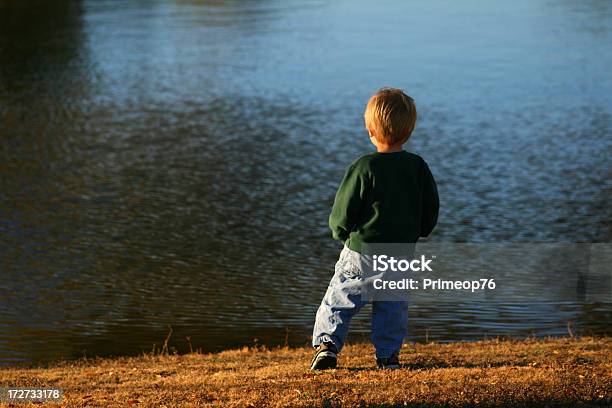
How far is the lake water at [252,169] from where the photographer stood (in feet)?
33.9

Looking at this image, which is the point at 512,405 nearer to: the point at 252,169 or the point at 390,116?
the point at 390,116

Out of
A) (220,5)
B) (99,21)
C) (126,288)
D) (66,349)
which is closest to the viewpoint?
(66,349)

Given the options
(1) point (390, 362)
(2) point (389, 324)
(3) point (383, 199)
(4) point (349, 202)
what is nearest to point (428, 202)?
(3) point (383, 199)

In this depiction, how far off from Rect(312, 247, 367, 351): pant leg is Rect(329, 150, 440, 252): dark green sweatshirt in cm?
14

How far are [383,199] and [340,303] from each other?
654mm

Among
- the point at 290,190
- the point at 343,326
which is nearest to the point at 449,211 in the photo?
the point at 290,190

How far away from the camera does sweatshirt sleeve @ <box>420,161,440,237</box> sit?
5.86m

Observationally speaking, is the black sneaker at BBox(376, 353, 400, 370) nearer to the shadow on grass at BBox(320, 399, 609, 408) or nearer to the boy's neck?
the shadow on grass at BBox(320, 399, 609, 408)

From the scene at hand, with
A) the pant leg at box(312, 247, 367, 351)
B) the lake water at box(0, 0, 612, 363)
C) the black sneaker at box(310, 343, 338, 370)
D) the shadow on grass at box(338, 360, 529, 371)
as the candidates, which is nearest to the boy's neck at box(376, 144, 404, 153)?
the pant leg at box(312, 247, 367, 351)

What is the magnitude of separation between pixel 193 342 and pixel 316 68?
19167mm

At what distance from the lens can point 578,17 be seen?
39.6m

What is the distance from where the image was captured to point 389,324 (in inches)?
237

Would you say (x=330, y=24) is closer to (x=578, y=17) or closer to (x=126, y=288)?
(x=578, y=17)

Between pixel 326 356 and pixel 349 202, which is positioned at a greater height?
pixel 349 202
